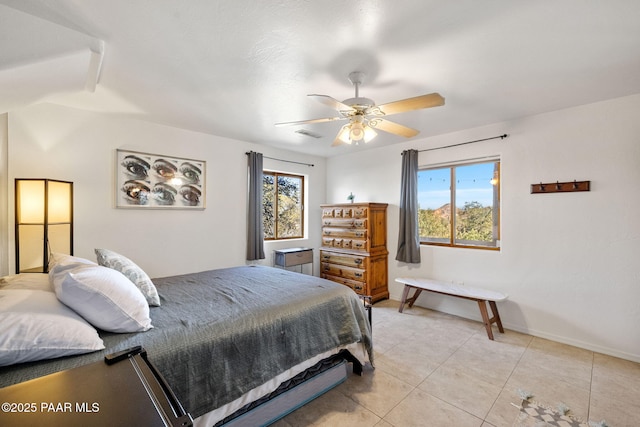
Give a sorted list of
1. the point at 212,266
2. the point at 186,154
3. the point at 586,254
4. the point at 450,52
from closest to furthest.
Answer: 1. the point at 450,52
2. the point at 586,254
3. the point at 186,154
4. the point at 212,266

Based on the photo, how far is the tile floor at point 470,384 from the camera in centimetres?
185

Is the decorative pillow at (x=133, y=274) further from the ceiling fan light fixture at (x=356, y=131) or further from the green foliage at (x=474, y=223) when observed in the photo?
the green foliage at (x=474, y=223)

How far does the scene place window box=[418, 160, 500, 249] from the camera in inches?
140

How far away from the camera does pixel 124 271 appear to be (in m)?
1.91

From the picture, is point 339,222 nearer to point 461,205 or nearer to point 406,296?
point 406,296

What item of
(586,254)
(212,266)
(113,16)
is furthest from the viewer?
(212,266)

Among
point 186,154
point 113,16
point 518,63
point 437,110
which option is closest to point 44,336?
point 113,16

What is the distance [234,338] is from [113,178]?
267 centimetres

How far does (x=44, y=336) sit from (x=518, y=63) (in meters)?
3.17

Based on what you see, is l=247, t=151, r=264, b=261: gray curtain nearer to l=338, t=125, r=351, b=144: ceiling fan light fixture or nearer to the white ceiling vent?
the white ceiling vent

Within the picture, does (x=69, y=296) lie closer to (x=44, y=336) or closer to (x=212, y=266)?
(x=44, y=336)

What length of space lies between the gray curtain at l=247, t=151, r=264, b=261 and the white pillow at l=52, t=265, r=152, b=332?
2.67 meters

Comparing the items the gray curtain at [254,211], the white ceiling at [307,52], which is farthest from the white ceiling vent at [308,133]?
the gray curtain at [254,211]

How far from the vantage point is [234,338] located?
1.56 meters
